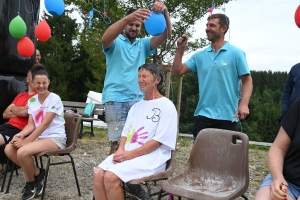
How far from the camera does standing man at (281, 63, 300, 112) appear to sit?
111 inches

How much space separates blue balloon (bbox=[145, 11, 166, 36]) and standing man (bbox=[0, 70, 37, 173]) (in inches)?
67.5

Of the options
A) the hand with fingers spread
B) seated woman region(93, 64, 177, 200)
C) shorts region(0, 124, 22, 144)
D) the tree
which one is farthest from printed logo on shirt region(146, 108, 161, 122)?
the tree

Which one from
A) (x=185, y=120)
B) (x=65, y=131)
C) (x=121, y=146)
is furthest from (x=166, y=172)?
(x=185, y=120)

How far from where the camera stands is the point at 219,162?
2.73 m

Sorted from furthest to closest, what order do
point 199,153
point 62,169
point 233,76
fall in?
point 62,169, point 233,76, point 199,153

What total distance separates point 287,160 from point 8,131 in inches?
124

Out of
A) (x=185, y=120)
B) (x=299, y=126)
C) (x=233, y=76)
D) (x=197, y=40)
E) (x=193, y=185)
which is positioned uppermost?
(x=197, y=40)

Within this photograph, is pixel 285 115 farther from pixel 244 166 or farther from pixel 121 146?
pixel 121 146

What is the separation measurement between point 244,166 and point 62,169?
313cm

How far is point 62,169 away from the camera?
492 centimetres

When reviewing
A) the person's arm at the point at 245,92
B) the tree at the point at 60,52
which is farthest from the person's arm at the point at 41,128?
the tree at the point at 60,52

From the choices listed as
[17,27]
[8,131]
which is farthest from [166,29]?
[8,131]

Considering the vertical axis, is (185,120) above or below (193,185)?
below

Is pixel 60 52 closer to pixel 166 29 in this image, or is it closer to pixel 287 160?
pixel 166 29
